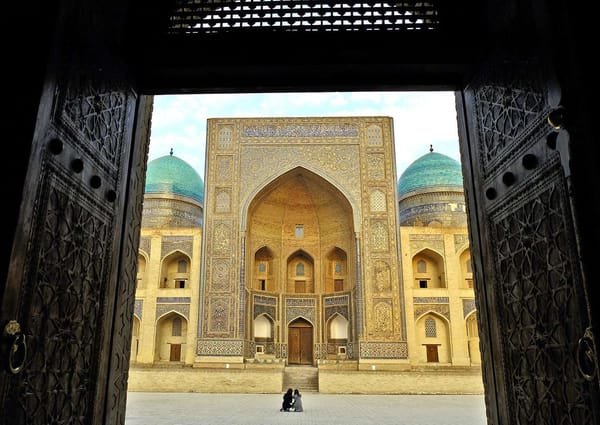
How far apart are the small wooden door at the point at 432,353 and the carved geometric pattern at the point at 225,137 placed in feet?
35.0

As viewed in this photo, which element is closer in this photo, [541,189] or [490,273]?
[541,189]

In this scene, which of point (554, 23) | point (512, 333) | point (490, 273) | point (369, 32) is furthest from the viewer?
point (369, 32)

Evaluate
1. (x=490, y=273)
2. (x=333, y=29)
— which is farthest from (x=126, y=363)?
(x=333, y=29)

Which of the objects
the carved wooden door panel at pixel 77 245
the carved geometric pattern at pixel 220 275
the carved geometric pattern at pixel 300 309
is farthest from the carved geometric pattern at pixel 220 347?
the carved wooden door panel at pixel 77 245

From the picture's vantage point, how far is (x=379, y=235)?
60.8 feet

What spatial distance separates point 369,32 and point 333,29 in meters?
0.21

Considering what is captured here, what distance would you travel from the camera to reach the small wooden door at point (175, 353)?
1937cm

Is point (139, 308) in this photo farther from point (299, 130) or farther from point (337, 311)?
point (299, 130)

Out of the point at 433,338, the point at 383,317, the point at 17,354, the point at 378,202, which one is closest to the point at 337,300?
the point at 383,317

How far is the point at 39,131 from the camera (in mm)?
1841

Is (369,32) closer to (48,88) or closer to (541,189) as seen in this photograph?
(541,189)

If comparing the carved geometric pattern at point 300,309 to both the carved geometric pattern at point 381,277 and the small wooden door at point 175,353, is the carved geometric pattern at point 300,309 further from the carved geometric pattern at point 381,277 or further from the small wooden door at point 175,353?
the small wooden door at point 175,353

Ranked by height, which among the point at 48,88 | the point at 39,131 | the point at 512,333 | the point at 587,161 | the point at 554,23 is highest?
the point at 554,23

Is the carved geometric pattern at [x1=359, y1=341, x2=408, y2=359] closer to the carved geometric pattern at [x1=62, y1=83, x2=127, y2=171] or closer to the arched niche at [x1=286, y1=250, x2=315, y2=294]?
the arched niche at [x1=286, y1=250, x2=315, y2=294]
